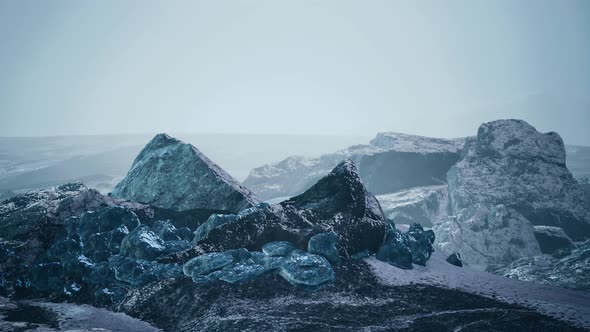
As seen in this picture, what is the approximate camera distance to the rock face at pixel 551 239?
10.1 m

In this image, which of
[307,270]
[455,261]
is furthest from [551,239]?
[307,270]

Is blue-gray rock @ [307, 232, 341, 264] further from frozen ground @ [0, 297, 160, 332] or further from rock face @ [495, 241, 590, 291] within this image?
rock face @ [495, 241, 590, 291]

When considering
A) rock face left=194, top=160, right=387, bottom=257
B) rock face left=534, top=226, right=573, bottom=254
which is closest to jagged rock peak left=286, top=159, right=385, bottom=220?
rock face left=194, top=160, right=387, bottom=257

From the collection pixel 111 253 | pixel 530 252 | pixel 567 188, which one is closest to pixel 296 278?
pixel 111 253

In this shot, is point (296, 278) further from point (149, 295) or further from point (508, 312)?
point (508, 312)

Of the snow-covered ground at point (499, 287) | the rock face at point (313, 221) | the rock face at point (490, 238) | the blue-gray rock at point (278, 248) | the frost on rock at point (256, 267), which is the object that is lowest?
the rock face at point (490, 238)

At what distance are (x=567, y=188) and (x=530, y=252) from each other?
13.0 ft

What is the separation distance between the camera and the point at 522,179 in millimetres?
12273

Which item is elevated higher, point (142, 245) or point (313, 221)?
point (313, 221)

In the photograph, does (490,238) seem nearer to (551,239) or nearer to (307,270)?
(551,239)

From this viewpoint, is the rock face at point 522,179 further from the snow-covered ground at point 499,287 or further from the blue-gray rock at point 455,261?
the snow-covered ground at point 499,287

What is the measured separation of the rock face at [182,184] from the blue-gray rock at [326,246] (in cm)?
191

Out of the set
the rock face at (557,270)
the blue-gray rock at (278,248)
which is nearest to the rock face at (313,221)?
the blue-gray rock at (278,248)

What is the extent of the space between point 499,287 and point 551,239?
8.58 meters
